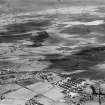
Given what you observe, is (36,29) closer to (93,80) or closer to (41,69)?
(41,69)

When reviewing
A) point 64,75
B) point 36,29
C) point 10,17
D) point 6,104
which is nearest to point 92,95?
point 64,75

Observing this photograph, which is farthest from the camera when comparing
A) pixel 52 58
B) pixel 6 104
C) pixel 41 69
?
pixel 52 58

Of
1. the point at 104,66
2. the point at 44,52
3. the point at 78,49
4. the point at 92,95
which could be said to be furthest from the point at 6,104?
the point at 78,49

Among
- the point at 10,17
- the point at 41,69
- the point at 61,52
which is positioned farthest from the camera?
the point at 10,17

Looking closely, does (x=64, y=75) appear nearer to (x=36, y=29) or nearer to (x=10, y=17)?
(x=36, y=29)

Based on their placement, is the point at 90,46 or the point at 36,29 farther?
the point at 36,29

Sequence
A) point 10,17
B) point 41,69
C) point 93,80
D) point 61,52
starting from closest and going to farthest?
point 93,80, point 41,69, point 61,52, point 10,17
